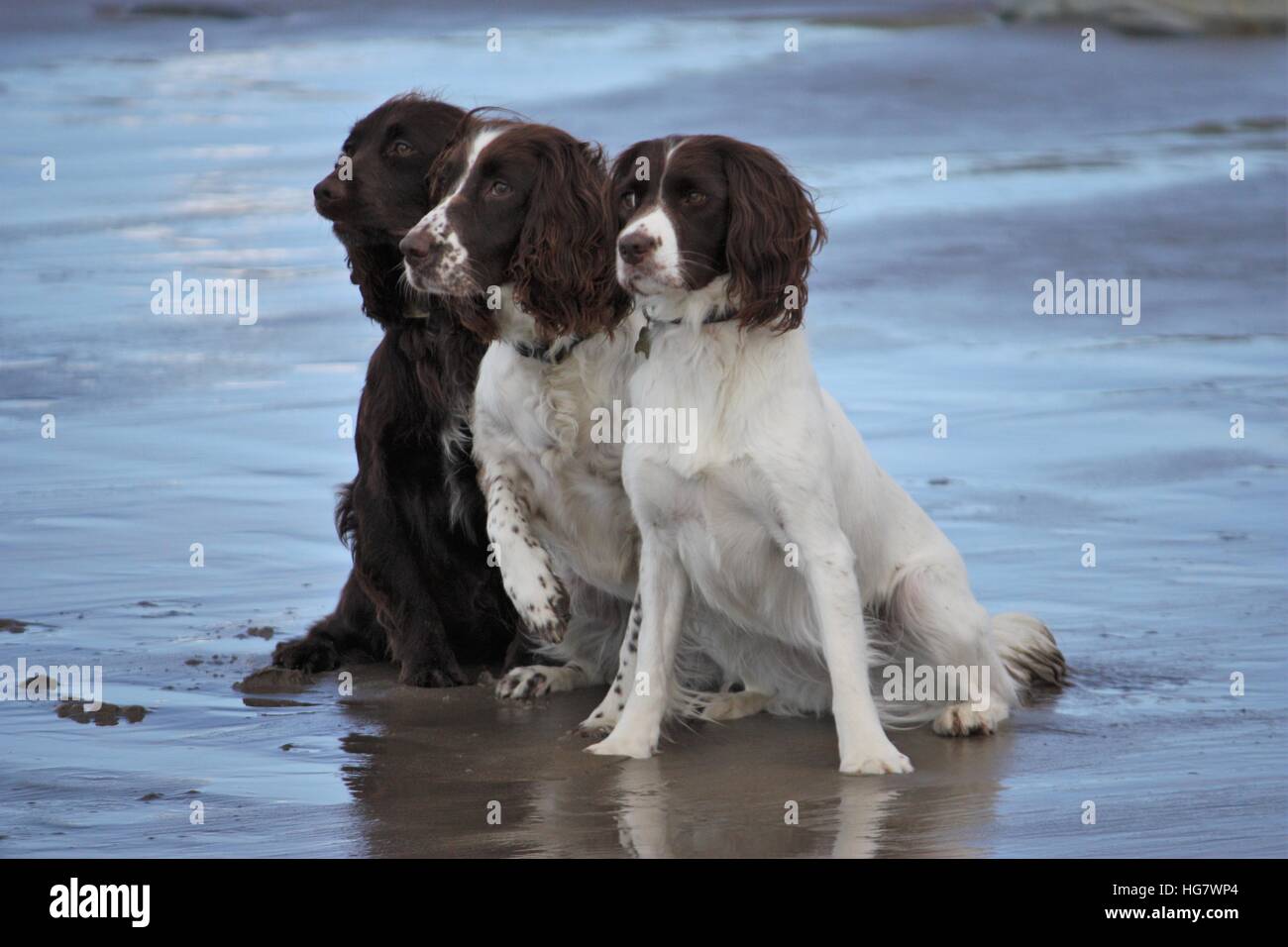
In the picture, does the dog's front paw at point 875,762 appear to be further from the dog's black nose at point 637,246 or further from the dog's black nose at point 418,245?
the dog's black nose at point 418,245

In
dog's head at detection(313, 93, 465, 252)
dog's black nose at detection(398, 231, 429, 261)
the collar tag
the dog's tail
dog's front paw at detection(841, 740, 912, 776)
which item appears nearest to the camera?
dog's front paw at detection(841, 740, 912, 776)

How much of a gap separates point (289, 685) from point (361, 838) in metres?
1.63

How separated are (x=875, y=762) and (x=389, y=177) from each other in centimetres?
234

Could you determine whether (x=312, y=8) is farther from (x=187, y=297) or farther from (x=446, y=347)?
(x=446, y=347)

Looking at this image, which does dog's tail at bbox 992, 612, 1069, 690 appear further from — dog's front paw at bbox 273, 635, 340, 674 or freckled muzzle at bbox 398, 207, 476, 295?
dog's front paw at bbox 273, 635, 340, 674

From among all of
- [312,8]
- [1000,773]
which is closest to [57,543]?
[1000,773]

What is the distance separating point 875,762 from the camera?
5.25 metres

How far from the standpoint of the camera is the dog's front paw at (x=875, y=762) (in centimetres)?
523

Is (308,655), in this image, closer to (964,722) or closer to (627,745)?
(627,745)

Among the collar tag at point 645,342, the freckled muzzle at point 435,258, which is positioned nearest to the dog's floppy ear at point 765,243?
the collar tag at point 645,342

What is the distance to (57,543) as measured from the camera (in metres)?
7.55

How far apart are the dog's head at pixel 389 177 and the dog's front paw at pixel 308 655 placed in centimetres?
125

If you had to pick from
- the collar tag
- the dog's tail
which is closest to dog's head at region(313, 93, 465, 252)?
the collar tag

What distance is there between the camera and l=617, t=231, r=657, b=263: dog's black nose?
5312 millimetres
